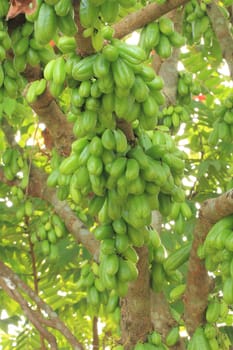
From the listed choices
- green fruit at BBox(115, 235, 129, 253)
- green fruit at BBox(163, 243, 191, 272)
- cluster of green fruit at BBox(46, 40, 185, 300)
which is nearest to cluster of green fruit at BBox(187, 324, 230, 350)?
green fruit at BBox(163, 243, 191, 272)

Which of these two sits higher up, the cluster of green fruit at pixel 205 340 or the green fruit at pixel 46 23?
the green fruit at pixel 46 23

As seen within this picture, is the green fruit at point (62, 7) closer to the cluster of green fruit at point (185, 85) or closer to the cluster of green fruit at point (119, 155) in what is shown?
the cluster of green fruit at point (119, 155)

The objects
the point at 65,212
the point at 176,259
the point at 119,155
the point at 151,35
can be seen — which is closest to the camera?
the point at 119,155

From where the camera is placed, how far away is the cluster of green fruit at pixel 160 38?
2658mm

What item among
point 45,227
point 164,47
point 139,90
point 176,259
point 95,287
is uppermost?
point 139,90

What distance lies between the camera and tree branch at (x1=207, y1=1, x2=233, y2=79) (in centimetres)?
316

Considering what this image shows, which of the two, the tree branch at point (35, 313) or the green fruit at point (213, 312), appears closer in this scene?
the green fruit at point (213, 312)

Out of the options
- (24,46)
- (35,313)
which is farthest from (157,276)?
(24,46)

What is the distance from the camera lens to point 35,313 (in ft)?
9.61

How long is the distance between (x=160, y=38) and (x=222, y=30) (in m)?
0.64

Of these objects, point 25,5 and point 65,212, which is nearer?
point 25,5

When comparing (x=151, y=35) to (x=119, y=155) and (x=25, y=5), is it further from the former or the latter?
(x=25, y=5)

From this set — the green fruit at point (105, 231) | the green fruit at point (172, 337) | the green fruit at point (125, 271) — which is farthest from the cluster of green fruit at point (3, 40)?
the green fruit at point (172, 337)

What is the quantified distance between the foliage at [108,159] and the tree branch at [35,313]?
0.02 metres
